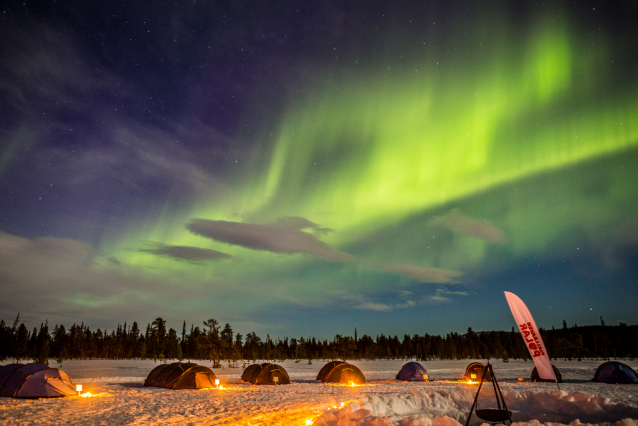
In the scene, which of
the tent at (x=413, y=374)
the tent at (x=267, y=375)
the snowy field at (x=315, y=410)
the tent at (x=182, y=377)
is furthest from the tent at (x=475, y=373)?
the tent at (x=182, y=377)

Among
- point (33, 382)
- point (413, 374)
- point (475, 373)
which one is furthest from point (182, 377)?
point (475, 373)

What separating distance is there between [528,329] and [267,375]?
19414 mm

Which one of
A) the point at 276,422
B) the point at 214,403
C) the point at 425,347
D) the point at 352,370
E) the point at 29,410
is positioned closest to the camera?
the point at 276,422

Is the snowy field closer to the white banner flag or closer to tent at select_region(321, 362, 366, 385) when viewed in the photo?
the white banner flag

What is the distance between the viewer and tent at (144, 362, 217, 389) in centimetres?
2405

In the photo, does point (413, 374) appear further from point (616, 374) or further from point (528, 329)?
point (528, 329)

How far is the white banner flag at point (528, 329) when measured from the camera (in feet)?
53.5

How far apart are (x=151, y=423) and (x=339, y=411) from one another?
6836 millimetres

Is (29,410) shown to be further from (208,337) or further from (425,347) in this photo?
(425,347)

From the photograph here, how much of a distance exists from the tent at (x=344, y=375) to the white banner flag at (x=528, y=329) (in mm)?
16008

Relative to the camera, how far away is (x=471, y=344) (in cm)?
16762

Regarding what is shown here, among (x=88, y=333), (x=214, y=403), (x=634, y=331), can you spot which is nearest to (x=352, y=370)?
(x=214, y=403)

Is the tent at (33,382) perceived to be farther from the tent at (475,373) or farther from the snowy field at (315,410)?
the tent at (475,373)

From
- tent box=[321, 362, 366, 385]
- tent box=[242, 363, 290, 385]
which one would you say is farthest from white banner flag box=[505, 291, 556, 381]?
tent box=[242, 363, 290, 385]
